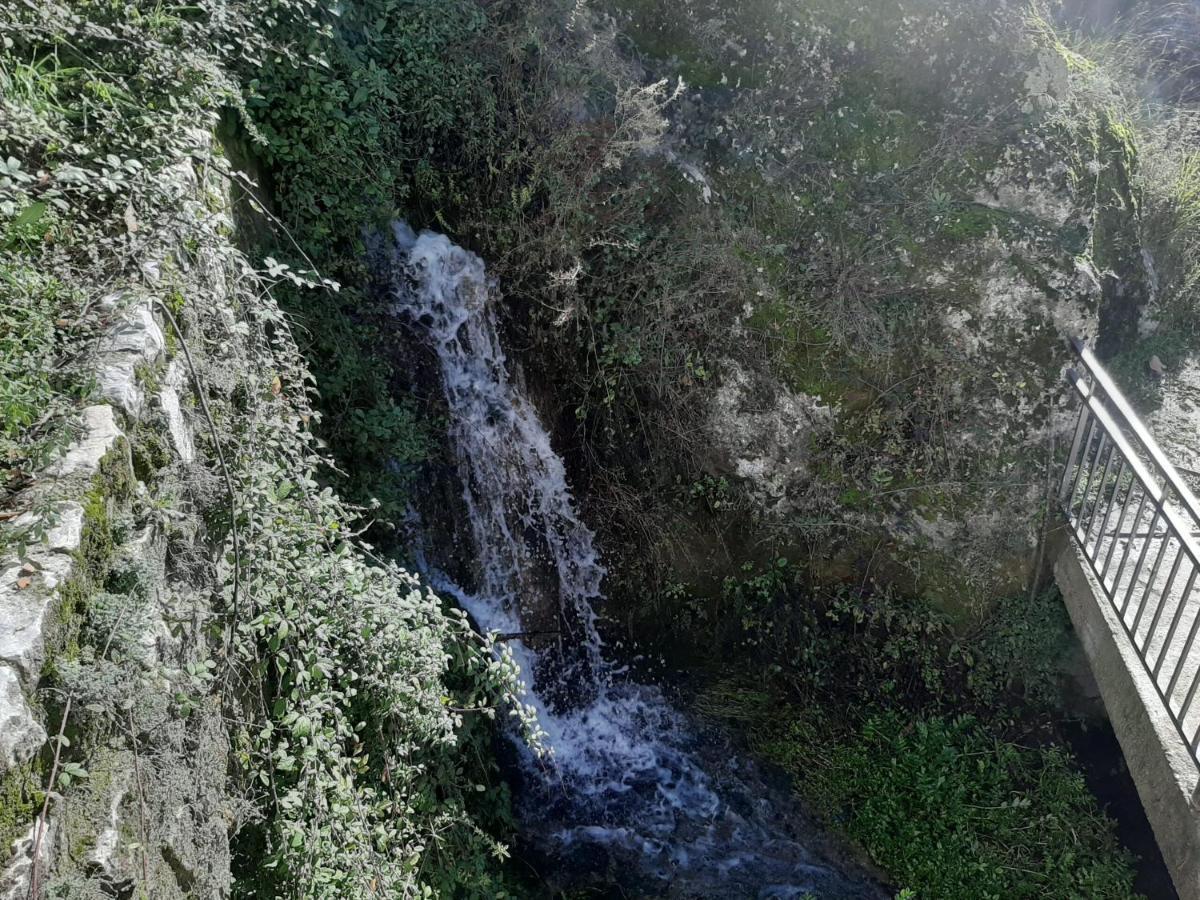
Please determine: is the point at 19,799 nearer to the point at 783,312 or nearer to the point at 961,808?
the point at 783,312

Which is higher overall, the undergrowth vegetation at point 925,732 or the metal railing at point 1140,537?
the metal railing at point 1140,537

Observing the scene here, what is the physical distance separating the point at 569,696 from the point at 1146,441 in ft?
15.5

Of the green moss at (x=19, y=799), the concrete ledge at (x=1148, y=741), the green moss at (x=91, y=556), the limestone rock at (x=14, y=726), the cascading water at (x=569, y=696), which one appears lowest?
the cascading water at (x=569, y=696)

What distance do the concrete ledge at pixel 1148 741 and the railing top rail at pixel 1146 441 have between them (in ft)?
3.05

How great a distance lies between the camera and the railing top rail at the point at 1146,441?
399 centimetres

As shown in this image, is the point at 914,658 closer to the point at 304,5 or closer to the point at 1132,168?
the point at 1132,168

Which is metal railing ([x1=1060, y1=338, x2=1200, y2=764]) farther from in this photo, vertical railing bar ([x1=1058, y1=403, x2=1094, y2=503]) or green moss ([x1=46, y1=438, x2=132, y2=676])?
green moss ([x1=46, y1=438, x2=132, y2=676])

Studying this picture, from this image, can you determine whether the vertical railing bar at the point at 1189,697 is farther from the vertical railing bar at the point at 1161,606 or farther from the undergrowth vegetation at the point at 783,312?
the undergrowth vegetation at the point at 783,312

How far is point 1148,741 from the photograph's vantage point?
450cm

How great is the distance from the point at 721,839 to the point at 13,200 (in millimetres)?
6122

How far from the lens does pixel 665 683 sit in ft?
22.7

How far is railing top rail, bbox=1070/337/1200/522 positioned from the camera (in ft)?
13.1

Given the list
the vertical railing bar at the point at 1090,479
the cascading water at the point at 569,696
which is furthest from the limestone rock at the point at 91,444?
the vertical railing bar at the point at 1090,479

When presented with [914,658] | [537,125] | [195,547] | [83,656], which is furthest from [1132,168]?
[83,656]
